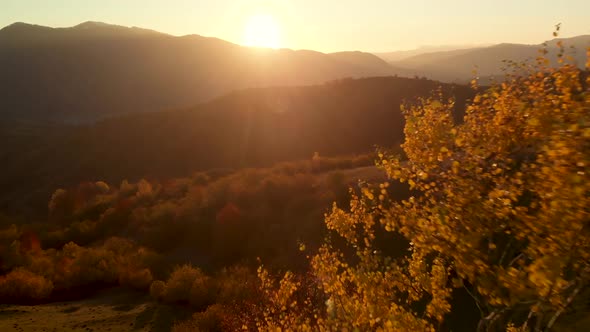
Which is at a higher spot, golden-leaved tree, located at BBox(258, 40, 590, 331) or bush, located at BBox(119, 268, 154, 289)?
golden-leaved tree, located at BBox(258, 40, 590, 331)

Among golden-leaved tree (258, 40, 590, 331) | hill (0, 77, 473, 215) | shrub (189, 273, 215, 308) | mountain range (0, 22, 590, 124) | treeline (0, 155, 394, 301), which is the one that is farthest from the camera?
mountain range (0, 22, 590, 124)

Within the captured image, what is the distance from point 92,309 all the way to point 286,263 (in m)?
8.59

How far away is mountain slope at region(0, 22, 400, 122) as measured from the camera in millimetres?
137875

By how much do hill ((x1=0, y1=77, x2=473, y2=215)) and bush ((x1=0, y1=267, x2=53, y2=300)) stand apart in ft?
112

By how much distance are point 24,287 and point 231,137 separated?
46181 millimetres

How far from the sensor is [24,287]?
21.4 metres

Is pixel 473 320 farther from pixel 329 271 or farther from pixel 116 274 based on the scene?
pixel 116 274

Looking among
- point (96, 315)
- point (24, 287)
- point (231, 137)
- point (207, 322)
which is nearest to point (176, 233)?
point (24, 287)

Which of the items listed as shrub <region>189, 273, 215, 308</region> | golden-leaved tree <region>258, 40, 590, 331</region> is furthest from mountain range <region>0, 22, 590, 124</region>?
golden-leaved tree <region>258, 40, 590, 331</region>

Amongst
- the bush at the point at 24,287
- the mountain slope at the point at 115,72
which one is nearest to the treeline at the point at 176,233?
the bush at the point at 24,287

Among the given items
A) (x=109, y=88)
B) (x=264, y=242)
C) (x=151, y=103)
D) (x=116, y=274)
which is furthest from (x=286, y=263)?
(x=109, y=88)

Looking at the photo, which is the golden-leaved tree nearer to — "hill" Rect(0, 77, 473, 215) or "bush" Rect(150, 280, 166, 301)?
"bush" Rect(150, 280, 166, 301)

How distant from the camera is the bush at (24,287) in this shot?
2128cm

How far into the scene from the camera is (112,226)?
109 ft
